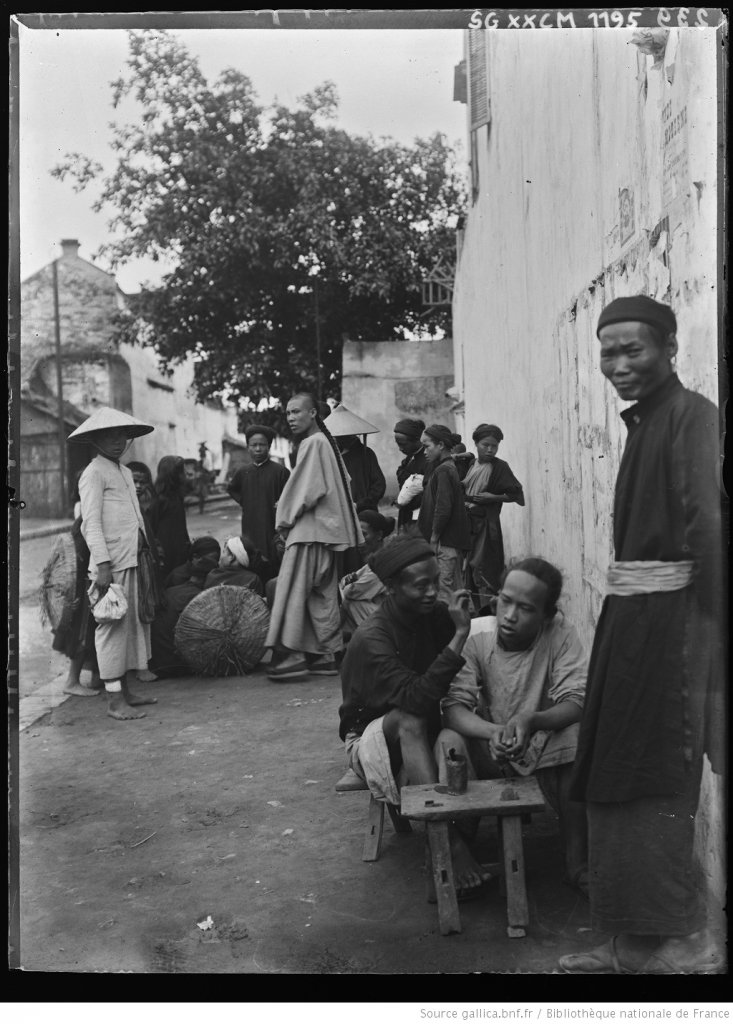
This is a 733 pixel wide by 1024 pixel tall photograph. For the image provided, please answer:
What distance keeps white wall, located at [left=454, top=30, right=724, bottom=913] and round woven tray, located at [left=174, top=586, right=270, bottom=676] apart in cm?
189

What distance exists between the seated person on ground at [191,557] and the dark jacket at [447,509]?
61.5 inches

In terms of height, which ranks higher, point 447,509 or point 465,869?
point 447,509

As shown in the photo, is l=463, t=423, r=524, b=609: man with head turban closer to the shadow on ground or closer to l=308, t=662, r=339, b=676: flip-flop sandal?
l=308, t=662, r=339, b=676: flip-flop sandal

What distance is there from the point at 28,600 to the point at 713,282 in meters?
3.95

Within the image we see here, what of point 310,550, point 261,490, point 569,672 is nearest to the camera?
point 569,672

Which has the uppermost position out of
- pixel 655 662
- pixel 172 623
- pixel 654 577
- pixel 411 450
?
pixel 411 450

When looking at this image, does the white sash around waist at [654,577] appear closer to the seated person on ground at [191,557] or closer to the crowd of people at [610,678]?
the crowd of people at [610,678]

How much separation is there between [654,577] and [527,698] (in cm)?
81

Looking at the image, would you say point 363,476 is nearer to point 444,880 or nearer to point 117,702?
point 117,702

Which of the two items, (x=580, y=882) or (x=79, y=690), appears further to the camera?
(x=79, y=690)

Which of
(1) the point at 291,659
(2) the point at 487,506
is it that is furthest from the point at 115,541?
(2) the point at 487,506

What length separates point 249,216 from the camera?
4.94 m

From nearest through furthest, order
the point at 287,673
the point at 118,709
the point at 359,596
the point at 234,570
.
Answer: the point at 118,709 → the point at 359,596 → the point at 287,673 → the point at 234,570

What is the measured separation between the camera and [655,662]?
2736 millimetres
